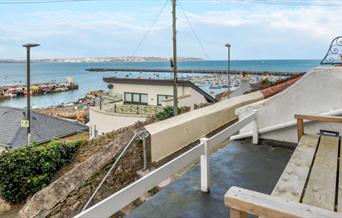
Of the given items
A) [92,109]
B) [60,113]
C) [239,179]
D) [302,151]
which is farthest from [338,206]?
[60,113]

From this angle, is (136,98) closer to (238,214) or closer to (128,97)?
(128,97)

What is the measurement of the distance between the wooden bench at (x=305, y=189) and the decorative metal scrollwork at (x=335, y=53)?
229 cm

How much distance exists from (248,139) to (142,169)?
196 centimetres

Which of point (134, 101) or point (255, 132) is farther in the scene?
point (134, 101)

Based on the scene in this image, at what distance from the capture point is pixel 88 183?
262 inches

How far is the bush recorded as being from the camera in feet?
35.4

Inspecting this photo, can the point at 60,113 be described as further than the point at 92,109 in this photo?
Yes

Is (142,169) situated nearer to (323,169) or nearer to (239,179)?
(239,179)

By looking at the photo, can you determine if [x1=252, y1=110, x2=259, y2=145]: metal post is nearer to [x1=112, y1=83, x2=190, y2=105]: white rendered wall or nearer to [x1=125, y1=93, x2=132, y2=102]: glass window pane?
[x1=112, y1=83, x2=190, y2=105]: white rendered wall

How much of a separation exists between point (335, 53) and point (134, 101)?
60.0 feet

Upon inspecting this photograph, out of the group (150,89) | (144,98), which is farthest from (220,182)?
(144,98)

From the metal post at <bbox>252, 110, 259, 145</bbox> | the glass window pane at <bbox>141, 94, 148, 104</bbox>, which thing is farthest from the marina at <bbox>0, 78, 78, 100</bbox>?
the metal post at <bbox>252, 110, 259, 145</bbox>

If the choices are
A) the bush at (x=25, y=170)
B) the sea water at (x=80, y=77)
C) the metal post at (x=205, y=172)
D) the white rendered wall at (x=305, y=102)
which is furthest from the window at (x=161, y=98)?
the metal post at (x=205, y=172)

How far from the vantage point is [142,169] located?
5.20 meters
